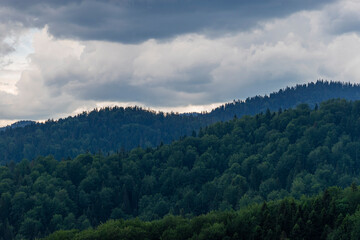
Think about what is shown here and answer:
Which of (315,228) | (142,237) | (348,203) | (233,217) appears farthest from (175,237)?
(348,203)

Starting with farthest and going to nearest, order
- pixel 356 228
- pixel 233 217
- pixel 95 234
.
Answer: pixel 233 217
pixel 95 234
pixel 356 228

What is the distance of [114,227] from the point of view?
17188cm

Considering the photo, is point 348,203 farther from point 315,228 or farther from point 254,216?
point 254,216

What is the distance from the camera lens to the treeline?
541 feet

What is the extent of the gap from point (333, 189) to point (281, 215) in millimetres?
27538

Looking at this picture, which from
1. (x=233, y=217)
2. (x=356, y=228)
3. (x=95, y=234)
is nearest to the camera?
(x=356, y=228)

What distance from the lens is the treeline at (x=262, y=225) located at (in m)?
165

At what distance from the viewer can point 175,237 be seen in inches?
6624

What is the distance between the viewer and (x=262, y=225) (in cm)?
17212

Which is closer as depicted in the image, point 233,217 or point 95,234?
point 95,234

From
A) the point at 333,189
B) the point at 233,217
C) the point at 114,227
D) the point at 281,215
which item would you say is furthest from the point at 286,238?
the point at 114,227

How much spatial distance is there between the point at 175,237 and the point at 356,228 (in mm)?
48009

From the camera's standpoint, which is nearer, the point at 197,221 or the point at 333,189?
the point at 197,221

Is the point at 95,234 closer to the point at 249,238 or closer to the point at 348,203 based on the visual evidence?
the point at 249,238
